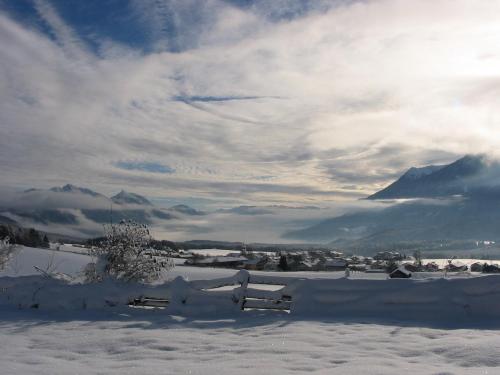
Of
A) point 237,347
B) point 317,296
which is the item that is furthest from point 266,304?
point 237,347

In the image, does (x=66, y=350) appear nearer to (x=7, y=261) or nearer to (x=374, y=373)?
(x=374, y=373)

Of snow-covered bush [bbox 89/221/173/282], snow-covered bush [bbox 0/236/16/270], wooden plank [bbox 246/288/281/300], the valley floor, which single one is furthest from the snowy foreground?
snow-covered bush [bbox 0/236/16/270]

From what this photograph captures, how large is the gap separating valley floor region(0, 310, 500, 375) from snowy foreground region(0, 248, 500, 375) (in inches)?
0.6

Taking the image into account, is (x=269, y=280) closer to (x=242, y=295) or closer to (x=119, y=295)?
(x=242, y=295)

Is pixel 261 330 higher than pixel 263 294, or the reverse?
pixel 263 294

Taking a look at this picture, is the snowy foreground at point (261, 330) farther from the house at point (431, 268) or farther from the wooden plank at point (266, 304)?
the house at point (431, 268)

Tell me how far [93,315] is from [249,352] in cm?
497

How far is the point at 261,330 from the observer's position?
8.93m

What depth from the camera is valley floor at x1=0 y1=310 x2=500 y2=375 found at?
19.9 feet

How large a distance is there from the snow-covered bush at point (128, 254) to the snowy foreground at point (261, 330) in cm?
538

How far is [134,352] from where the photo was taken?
7000 millimetres

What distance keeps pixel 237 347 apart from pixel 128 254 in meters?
11.2

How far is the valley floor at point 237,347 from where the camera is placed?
607cm

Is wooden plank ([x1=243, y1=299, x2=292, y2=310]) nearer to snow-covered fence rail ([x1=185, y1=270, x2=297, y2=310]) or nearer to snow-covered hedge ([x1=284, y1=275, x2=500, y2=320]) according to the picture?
snow-covered fence rail ([x1=185, y1=270, x2=297, y2=310])
